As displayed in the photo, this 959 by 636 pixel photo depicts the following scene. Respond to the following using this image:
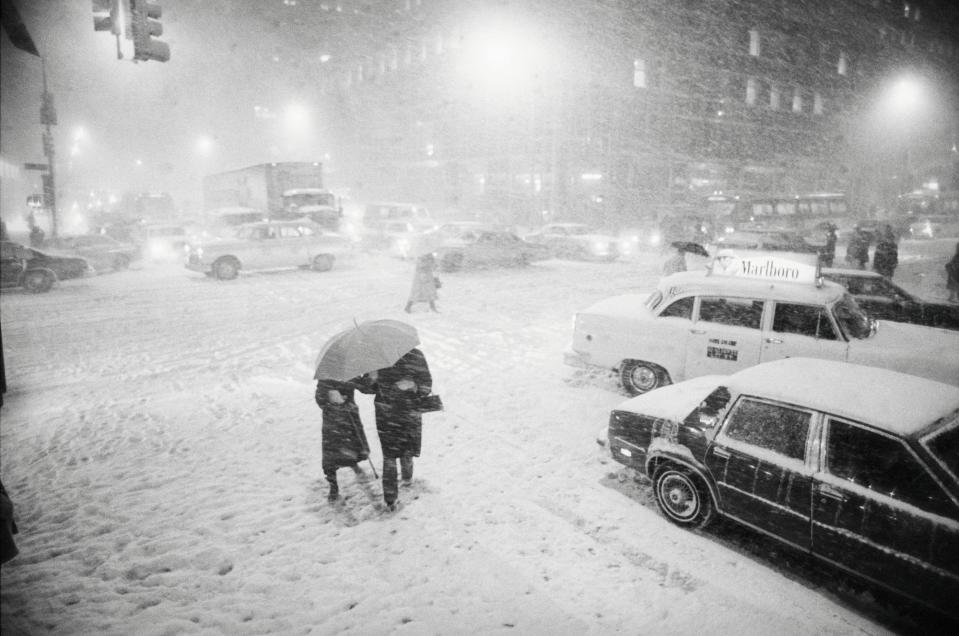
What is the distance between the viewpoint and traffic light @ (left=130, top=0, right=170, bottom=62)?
29.6 ft

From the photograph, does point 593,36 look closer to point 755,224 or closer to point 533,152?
point 533,152

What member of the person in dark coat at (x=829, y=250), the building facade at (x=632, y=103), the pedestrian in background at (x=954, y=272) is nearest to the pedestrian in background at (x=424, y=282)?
the pedestrian in background at (x=954, y=272)

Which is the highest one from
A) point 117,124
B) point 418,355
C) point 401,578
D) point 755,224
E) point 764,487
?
point 117,124

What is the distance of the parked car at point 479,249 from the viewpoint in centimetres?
1712

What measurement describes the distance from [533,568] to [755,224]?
2614cm

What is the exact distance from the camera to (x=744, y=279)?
6484mm

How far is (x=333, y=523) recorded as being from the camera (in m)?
4.41

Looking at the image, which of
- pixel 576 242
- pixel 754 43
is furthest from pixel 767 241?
pixel 754 43

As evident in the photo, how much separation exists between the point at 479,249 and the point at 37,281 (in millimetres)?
13008

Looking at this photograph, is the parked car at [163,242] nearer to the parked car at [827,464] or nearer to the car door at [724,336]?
the car door at [724,336]

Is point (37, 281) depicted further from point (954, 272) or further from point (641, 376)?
point (954, 272)

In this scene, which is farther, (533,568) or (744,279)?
(744,279)

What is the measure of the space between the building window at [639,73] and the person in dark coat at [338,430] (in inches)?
1422

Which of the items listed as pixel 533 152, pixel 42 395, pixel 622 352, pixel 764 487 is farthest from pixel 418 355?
pixel 533 152
